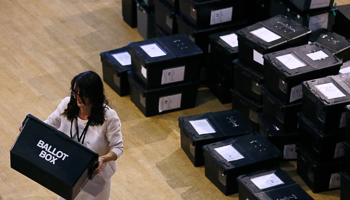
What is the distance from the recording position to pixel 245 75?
4395 millimetres

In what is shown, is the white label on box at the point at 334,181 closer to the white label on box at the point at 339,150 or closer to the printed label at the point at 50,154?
the white label on box at the point at 339,150

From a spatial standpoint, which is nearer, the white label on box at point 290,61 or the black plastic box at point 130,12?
the white label on box at point 290,61

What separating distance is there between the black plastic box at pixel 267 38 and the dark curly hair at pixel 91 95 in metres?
1.81

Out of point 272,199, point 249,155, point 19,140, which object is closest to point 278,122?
point 249,155

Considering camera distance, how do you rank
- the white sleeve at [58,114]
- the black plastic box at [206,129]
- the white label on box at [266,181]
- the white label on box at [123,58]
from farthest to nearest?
the white label on box at [123,58] < the black plastic box at [206,129] < the white label on box at [266,181] < the white sleeve at [58,114]

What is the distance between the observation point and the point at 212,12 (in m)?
4.85

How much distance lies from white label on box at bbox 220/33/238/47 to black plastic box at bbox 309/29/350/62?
0.66m

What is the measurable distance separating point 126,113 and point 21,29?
6.67ft

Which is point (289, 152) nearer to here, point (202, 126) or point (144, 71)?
point (202, 126)

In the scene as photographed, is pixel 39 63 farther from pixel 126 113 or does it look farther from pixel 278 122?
pixel 278 122

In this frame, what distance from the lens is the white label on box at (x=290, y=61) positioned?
3.85 meters

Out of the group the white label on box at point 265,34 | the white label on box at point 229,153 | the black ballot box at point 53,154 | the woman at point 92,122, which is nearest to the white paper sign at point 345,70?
the white label on box at point 265,34

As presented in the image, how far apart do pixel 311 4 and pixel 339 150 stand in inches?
57.3

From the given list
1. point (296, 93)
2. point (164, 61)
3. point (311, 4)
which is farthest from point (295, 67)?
point (164, 61)
